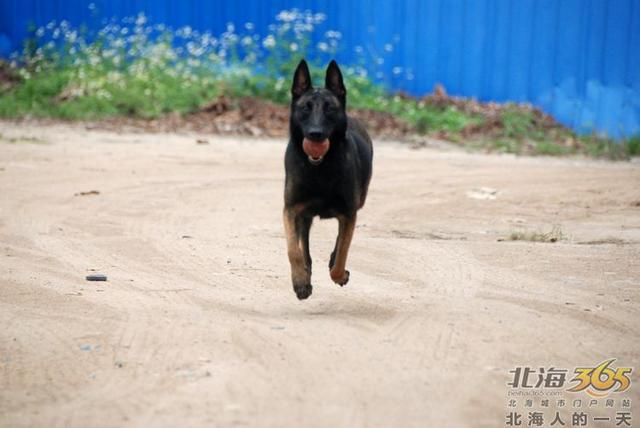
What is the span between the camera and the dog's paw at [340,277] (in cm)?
648

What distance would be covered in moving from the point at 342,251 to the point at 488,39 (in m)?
9.47

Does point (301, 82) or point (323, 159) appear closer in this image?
point (323, 159)

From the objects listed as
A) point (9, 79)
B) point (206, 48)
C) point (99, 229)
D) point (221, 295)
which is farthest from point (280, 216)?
point (9, 79)

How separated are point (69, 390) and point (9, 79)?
12568 millimetres

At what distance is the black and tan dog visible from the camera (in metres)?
6.31

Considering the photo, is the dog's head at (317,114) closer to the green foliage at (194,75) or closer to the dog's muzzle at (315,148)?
the dog's muzzle at (315,148)

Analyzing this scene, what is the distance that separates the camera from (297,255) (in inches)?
251

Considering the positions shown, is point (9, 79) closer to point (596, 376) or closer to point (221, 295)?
point (221, 295)

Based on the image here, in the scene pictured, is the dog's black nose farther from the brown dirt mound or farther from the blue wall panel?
the blue wall panel

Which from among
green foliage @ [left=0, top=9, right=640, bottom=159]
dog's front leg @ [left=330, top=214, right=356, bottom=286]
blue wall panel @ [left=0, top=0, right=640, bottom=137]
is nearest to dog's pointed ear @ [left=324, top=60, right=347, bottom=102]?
dog's front leg @ [left=330, top=214, right=356, bottom=286]

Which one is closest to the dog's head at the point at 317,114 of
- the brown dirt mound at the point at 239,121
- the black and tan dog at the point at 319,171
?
the black and tan dog at the point at 319,171

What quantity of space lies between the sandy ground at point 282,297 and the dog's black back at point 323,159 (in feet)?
2.00

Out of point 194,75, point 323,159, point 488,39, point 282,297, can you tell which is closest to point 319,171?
point 323,159

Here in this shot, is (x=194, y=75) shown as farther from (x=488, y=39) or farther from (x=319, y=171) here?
(x=319, y=171)
